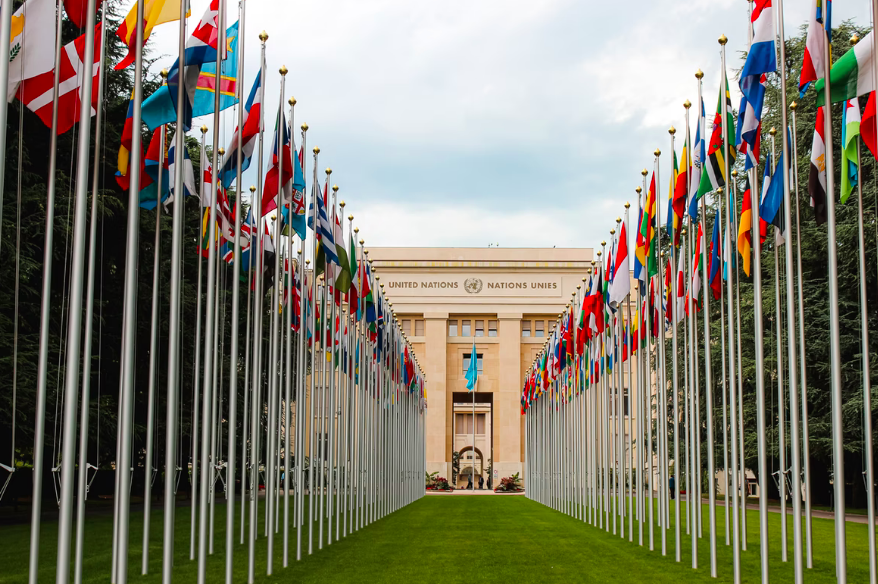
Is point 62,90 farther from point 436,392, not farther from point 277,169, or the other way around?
point 436,392

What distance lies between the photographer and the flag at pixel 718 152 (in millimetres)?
14953

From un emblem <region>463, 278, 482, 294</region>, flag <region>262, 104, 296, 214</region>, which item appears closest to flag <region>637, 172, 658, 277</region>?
flag <region>262, 104, 296, 214</region>

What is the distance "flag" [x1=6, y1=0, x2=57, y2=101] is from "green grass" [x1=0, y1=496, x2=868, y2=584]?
7840 mm

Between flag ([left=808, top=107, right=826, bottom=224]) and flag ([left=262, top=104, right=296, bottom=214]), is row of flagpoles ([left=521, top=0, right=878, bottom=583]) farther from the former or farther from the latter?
flag ([left=262, top=104, right=296, bottom=214])

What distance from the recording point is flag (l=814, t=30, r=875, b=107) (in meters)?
11.6

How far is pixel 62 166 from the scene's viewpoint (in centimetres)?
2964

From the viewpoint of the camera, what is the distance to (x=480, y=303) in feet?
276

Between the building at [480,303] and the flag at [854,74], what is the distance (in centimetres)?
7095

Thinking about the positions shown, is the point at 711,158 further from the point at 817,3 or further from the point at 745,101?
the point at 817,3

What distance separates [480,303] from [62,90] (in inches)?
2850

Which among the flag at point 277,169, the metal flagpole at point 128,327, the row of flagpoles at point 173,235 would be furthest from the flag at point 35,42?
the flag at point 277,169

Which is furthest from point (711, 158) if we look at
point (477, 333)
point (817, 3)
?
point (477, 333)

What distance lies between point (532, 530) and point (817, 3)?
19.3 m

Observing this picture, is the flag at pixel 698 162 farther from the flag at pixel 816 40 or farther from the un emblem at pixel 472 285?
the un emblem at pixel 472 285
